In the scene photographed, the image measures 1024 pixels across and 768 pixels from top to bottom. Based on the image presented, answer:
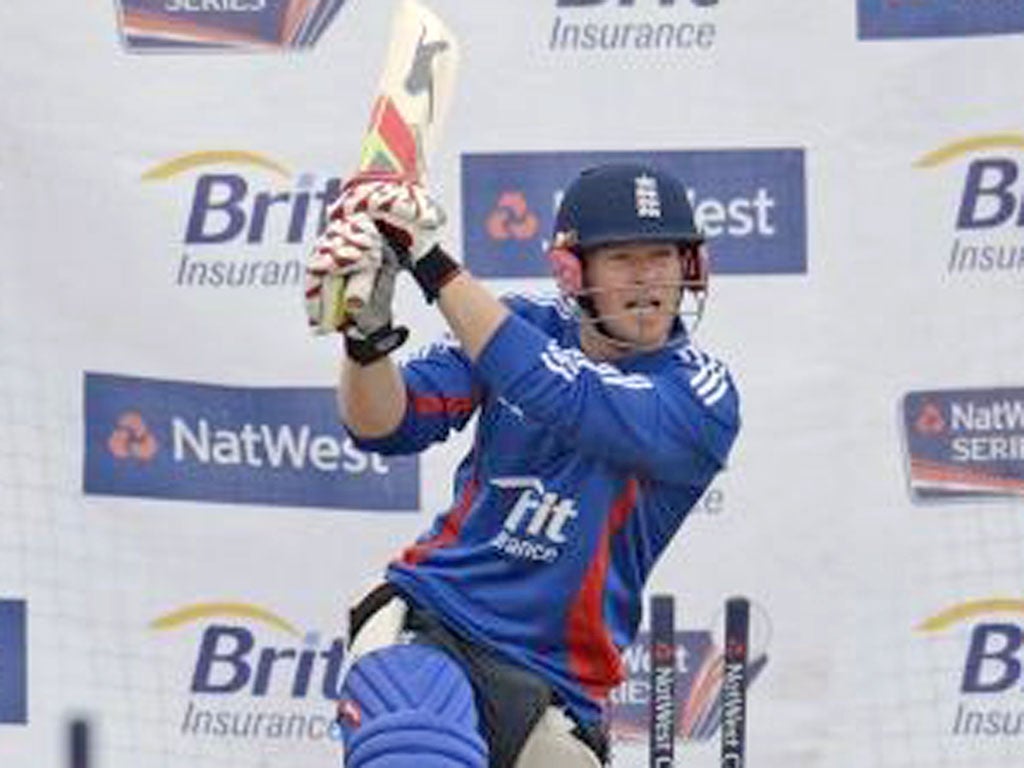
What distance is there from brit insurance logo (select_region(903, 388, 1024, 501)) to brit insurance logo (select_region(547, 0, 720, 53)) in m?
1.09

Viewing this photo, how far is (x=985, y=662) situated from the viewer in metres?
9.18

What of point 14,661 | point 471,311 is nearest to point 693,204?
point 14,661

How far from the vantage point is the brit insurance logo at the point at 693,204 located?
358 inches

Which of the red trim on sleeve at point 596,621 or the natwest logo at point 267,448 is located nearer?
the red trim on sleeve at point 596,621

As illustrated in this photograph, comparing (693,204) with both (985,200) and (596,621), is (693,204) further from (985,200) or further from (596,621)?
(596,621)

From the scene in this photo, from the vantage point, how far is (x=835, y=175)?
9086 millimetres

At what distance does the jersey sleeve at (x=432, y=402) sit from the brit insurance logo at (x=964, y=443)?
275 centimetres

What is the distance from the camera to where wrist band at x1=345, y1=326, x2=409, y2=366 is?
614cm

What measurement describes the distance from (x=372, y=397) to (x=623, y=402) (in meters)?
0.50

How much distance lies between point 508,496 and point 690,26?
2.94 meters

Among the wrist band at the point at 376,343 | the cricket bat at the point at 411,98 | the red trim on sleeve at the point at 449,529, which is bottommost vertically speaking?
the red trim on sleeve at the point at 449,529

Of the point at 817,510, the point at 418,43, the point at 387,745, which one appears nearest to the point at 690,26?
the point at 817,510

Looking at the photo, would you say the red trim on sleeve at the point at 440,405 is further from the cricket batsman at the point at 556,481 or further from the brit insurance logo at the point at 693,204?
the brit insurance logo at the point at 693,204

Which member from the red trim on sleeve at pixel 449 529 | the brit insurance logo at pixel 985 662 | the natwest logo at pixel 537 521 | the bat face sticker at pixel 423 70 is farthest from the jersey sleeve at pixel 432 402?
the brit insurance logo at pixel 985 662
